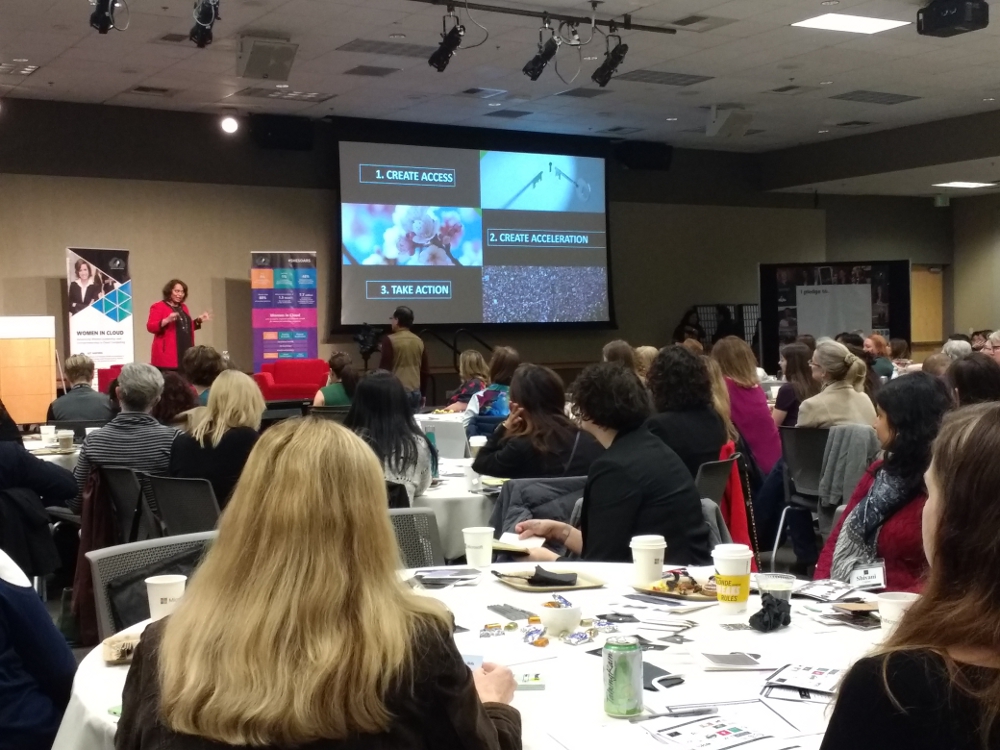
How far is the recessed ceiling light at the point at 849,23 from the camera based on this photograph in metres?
8.84

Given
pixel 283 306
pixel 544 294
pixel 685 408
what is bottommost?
pixel 685 408

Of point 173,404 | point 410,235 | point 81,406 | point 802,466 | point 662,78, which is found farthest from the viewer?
point 410,235

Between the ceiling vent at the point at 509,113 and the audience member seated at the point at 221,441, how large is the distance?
8.49m

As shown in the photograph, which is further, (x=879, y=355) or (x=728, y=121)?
(x=728, y=121)

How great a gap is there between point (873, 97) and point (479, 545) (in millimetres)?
10641

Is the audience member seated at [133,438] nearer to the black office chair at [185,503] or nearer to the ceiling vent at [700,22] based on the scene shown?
the black office chair at [185,503]

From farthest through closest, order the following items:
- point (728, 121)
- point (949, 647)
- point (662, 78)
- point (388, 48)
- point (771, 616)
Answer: point (728, 121)
point (662, 78)
point (388, 48)
point (771, 616)
point (949, 647)

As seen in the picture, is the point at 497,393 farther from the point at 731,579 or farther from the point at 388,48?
the point at 731,579

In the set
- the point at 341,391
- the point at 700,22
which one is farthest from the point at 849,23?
the point at 341,391

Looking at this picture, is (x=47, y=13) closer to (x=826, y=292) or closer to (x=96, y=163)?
(x=96, y=163)

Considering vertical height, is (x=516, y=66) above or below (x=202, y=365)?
above

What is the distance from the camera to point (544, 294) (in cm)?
1434

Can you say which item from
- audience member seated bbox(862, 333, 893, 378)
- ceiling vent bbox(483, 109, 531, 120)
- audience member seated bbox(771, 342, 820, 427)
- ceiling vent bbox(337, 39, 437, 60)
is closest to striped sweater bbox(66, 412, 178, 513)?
audience member seated bbox(771, 342, 820, 427)

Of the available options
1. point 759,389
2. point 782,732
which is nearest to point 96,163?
point 759,389
